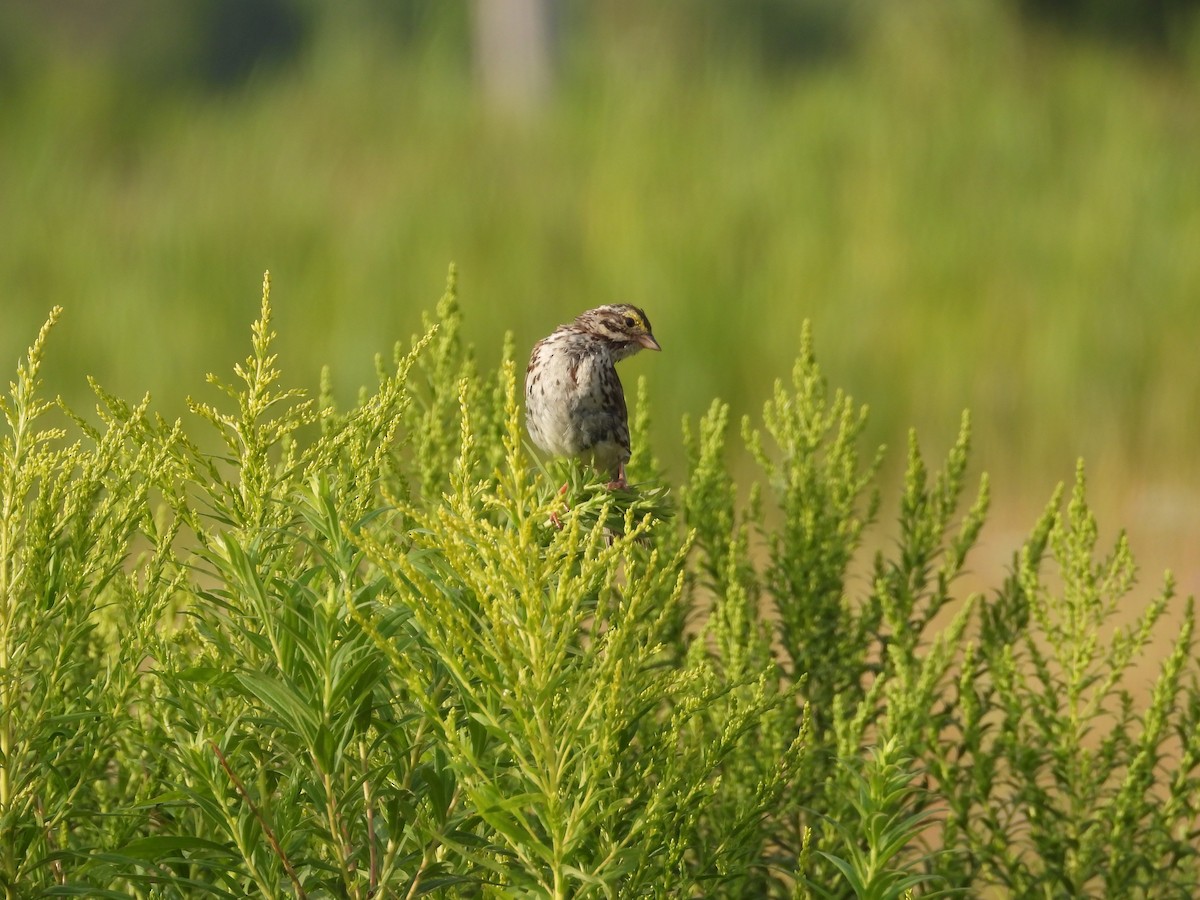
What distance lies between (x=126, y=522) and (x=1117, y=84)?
11784 millimetres

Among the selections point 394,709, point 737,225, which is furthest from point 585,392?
point 737,225

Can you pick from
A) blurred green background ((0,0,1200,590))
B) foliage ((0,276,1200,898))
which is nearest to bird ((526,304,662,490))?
foliage ((0,276,1200,898))

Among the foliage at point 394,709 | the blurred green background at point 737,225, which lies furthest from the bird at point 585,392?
the blurred green background at point 737,225

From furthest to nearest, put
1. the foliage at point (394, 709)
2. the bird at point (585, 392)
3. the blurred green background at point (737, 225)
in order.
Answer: the blurred green background at point (737, 225) < the bird at point (585, 392) < the foliage at point (394, 709)

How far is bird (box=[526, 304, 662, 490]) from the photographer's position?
312cm

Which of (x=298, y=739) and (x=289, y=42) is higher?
(x=289, y=42)

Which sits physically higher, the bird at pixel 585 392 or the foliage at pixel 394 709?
the bird at pixel 585 392

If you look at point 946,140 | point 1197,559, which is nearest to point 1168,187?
point 946,140

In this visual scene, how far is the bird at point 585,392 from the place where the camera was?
10.2 feet

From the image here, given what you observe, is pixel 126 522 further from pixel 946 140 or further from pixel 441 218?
pixel 946 140

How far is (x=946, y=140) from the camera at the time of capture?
10938 mm

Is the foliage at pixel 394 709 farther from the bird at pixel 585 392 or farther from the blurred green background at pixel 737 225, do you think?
the blurred green background at pixel 737 225

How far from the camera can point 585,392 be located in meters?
3.12

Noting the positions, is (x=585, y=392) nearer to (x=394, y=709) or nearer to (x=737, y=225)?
(x=394, y=709)
